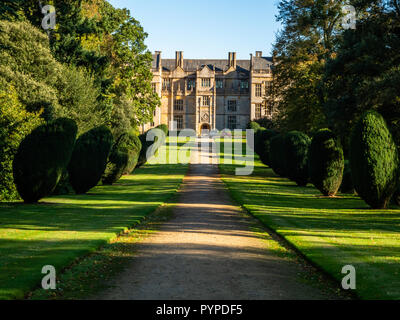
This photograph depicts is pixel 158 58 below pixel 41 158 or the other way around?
the other way around

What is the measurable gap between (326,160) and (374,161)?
3.89 meters

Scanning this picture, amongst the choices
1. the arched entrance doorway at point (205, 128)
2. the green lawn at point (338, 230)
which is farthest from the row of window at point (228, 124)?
the green lawn at point (338, 230)

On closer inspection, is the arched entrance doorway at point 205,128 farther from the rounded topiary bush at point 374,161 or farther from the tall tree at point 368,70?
the rounded topiary bush at point 374,161

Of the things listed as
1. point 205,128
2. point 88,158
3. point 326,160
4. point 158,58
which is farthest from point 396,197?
point 158,58

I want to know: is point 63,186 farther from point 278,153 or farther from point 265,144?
point 265,144

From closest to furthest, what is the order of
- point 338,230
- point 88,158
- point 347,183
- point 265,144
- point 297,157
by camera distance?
point 338,230 → point 88,158 → point 347,183 → point 297,157 → point 265,144

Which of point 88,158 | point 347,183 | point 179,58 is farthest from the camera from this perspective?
point 179,58

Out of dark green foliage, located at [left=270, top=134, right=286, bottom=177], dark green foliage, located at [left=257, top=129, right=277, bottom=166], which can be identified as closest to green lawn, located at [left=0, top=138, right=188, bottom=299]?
dark green foliage, located at [left=270, top=134, right=286, bottom=177]

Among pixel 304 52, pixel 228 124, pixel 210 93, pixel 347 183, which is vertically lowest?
pixel 347 183

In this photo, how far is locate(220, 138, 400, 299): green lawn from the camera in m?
6.95

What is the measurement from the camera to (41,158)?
1566cm

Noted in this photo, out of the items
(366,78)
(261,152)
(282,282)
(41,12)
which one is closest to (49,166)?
(282,282)

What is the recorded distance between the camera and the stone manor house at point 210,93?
3209 inches

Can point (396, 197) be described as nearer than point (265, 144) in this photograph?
Yes
